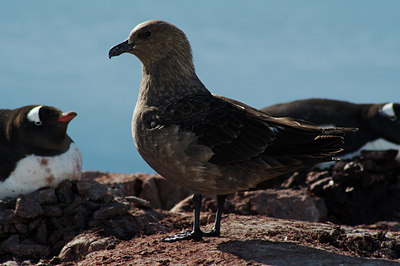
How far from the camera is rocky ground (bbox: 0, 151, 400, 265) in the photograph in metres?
4.82

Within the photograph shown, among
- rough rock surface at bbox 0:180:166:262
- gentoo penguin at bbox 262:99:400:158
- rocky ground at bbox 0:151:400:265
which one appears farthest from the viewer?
gentoo penguin at bbox 262:99:400:158

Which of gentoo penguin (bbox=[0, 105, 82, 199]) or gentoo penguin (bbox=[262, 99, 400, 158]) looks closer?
gentoo penguin (bbox=[0, 105, 82, 199])

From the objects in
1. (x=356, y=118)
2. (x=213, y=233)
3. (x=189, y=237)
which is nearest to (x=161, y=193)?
(x=213, y=233)

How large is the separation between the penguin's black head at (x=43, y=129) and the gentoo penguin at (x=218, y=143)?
191 centimetres

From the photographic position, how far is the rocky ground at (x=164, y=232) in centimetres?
482

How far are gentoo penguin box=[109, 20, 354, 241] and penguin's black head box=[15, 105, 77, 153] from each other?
6.26ft

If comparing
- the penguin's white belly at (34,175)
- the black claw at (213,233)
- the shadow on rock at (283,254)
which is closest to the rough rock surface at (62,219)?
the penguin's white belly at (34,175)

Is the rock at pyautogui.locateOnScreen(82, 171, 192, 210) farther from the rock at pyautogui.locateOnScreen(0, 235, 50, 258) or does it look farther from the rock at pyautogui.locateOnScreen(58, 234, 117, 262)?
the rock at pyautogui.locateOnScreen(58, 234, 117, 262)

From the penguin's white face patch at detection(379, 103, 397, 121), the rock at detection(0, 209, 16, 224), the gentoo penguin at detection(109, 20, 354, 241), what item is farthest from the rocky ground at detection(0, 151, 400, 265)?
the penguin's white face patch at detection(379, 103, 397, 121)

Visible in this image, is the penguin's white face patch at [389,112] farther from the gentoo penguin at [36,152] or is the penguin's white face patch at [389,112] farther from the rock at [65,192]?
Result: the rock at [65,192]

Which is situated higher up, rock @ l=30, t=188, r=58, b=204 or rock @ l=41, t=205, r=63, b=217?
rock @ l=30, t=188, r=58, b=204

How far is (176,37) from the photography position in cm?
558

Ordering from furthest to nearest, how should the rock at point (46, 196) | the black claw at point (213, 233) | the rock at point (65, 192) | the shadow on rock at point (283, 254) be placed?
1. the rock at point (65, 192)
2. the rock at point (46, 196)
3. the black claw at point (213, 233)
4. the shadow on rock at point (283, 254)

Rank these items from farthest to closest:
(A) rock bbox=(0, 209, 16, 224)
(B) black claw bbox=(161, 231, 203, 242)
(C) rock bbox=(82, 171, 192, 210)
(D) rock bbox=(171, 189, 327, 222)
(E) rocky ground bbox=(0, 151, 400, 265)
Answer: (C) rock bbox=(82, 171, 192, 210) → (D) rock bbox=(171, 189, 327, 222) → (A) rock bbox=(0, 209, 16, 224) → (B) black claw bbox=(161, 231, 203, 242) → (E) rocky ground bbox=(0, 151, 400, 265)
